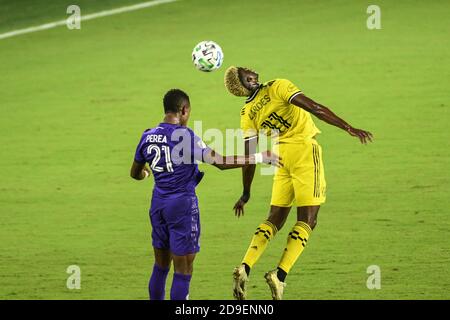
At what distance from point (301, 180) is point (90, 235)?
3976 mm

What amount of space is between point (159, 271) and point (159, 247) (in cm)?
26

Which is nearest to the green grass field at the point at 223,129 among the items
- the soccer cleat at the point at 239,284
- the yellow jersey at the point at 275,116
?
the soccer cleat at the point at 239,284

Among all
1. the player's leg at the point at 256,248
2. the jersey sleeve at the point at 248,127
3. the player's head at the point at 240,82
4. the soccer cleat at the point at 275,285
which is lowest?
the soccer cleat at the point at 275,285

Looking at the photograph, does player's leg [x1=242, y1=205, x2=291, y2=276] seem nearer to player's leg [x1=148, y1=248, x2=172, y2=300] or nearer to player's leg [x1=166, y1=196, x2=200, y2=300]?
player's leg [x1=148, y1=248, x2=172, y2=300]

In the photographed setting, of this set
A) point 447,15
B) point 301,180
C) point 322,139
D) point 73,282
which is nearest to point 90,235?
point 73,282

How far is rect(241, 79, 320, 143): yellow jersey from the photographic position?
37.3 feet

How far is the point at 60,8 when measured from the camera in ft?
86.2

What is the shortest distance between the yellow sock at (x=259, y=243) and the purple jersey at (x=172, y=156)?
1.40 m

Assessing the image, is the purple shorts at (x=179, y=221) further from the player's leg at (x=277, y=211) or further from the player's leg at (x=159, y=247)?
the player's leg at (x=277, y=211)

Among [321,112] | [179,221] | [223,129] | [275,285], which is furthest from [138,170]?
[223,129]

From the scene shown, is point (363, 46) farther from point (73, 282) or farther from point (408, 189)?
point (73, 282)

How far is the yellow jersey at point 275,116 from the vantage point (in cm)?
1137

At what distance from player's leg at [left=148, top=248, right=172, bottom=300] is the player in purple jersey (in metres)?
0.16
